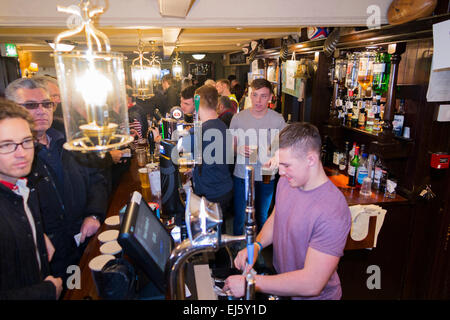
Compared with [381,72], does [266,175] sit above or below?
below

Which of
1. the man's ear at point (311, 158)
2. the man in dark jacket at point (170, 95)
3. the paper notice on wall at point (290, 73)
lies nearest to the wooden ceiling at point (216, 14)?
the man's ear at point (311, 158)

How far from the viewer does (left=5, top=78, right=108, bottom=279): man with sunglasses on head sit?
77.2 inches

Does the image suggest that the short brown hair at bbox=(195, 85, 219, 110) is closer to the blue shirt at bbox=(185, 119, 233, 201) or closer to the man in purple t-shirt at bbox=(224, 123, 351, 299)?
the blue shirt at bbox=(185, 119, 233, 201)

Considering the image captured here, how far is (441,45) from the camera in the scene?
2.15 metres

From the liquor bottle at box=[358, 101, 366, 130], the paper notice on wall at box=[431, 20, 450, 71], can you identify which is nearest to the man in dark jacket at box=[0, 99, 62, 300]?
the paper notice on wall at box=[431, 20, 450, 71]

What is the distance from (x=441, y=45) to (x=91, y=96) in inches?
94.5

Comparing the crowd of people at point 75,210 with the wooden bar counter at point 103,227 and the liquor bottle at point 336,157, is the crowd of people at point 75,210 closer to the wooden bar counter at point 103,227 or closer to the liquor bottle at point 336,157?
the wooden bar counter at point 103,227

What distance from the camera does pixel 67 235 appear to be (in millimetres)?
2094

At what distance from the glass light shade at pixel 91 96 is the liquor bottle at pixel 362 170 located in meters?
2.60

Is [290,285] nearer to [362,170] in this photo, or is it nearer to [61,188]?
[61,188]

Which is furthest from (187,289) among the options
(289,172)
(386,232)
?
(386,232)

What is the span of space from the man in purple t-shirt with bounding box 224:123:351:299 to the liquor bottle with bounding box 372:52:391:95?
1847 millimetres

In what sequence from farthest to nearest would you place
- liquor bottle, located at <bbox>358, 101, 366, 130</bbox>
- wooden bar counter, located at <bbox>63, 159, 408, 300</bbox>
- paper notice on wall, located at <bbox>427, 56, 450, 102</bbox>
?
liquor bottle, located at <bbox>358, 101, 366, 130</bbox>, paper notice on wall, located at <bbox>427, 56, 450, 102</bbox>, wooden bar counter, located at <bbox>63, 159, 408, 300</bbox>

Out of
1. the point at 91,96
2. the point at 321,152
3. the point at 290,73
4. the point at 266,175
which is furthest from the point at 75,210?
the point at 290,73
